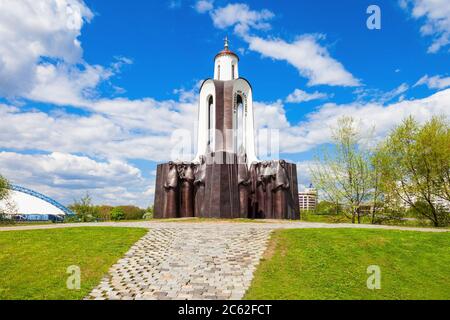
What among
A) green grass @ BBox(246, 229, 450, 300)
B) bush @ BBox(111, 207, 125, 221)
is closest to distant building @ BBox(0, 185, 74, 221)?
bush @ BBox(111, 207, 125, 221)

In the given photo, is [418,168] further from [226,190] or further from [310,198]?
[310,198]

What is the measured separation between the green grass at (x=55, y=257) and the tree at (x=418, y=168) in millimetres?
20233

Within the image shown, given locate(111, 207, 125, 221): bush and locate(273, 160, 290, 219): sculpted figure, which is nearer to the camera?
locate(273, 160, 290, 219): sculpted figure

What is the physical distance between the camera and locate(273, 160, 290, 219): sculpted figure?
23828mm

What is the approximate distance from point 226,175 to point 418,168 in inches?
584

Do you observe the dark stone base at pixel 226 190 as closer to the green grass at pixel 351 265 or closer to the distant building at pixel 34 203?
the green grass at pixel 351 265

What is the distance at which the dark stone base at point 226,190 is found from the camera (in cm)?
2221

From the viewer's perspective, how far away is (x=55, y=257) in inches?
445

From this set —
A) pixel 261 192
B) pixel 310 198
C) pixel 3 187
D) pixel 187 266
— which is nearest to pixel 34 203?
pixel 3 187

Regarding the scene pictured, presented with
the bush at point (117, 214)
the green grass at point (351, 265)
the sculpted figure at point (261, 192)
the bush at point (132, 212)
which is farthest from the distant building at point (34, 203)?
the green grass at point (351, 265)

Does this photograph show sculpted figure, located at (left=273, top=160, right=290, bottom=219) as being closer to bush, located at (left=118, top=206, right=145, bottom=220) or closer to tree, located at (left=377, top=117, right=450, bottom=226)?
tree, located at (left=377, top=117, right=450, bottom=226)

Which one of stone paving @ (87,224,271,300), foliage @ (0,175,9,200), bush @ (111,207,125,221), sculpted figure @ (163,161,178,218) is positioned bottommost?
stone paving @ (87,224,271,300)

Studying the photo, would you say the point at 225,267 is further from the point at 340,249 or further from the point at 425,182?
the point at 425,182
